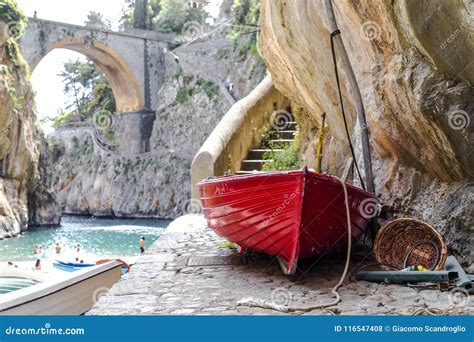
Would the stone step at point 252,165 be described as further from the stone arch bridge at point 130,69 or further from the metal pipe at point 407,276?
the stone arch bridge at point 130,69

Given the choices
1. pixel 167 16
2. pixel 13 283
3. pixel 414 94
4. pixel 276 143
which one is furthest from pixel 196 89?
pixel 414 94

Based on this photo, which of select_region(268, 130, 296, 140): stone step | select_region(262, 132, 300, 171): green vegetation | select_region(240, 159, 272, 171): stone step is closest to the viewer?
select_region(262, 132, 300, 171): green vegetation

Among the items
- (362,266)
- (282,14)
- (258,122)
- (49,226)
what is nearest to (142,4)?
(49,226)

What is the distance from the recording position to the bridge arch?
32594mm

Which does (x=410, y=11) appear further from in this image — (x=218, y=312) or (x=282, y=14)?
(x=282, y=14)

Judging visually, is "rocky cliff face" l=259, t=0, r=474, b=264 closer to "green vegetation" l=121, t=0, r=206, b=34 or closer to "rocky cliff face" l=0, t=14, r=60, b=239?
"rocky cliff face" l=0, t=14, r=60, b=239

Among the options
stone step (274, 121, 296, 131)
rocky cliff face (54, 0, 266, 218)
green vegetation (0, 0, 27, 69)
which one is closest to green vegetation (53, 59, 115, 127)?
rocky cliff face (54, 0, 266, 218)

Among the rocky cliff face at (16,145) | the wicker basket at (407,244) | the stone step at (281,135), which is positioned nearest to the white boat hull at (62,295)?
the wicker basket at (407,244)

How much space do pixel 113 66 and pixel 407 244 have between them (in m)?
35.6

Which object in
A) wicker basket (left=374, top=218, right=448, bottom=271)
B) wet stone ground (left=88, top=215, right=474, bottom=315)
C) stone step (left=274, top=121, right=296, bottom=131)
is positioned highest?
stone step (left=274, top=121, right=296, bottom=131)

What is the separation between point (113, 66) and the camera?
3769cm

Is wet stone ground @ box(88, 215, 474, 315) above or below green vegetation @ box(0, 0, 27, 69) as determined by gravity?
below

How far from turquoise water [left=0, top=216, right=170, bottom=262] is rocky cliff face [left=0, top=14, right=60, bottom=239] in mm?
1126

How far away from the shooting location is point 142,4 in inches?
1572
